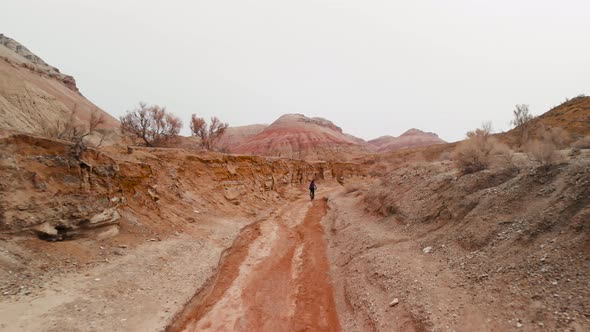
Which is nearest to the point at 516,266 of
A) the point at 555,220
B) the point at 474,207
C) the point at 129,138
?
the point at 555,220

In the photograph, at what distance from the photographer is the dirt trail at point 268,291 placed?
6500mm

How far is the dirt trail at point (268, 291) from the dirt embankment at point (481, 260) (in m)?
A: 0.56

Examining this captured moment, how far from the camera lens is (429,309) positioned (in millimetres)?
5723

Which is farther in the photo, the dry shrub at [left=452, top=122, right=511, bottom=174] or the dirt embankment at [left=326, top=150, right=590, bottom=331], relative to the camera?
the dry shrub at [left=452, top=122, right=511, bottom=174]

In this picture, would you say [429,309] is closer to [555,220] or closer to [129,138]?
[555,220]

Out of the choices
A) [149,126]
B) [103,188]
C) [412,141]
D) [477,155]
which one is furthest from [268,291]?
[412,141]

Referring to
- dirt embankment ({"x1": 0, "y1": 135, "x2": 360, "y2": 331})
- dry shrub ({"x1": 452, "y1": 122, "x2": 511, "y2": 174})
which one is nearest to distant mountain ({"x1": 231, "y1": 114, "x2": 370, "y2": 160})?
dry shrub ({"x1": 452, "y1": 122, "x2": 511, "y2": 174})

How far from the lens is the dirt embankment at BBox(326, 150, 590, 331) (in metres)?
5.02

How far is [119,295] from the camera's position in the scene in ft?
21.8

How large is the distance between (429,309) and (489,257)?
89.9 inches

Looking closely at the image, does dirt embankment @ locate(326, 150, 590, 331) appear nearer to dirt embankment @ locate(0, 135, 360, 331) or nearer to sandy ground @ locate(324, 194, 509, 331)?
sandy ground @ locate(324, 194, 509, 331)

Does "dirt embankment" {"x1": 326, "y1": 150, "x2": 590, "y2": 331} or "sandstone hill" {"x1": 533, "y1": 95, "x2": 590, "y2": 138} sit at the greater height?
"sandstone hill" {"x1": 533, "y1": 95, "x2": 590, "y2": 138}

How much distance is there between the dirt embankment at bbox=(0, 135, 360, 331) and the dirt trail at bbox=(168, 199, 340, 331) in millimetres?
522

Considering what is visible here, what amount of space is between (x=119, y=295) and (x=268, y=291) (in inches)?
→ 145
